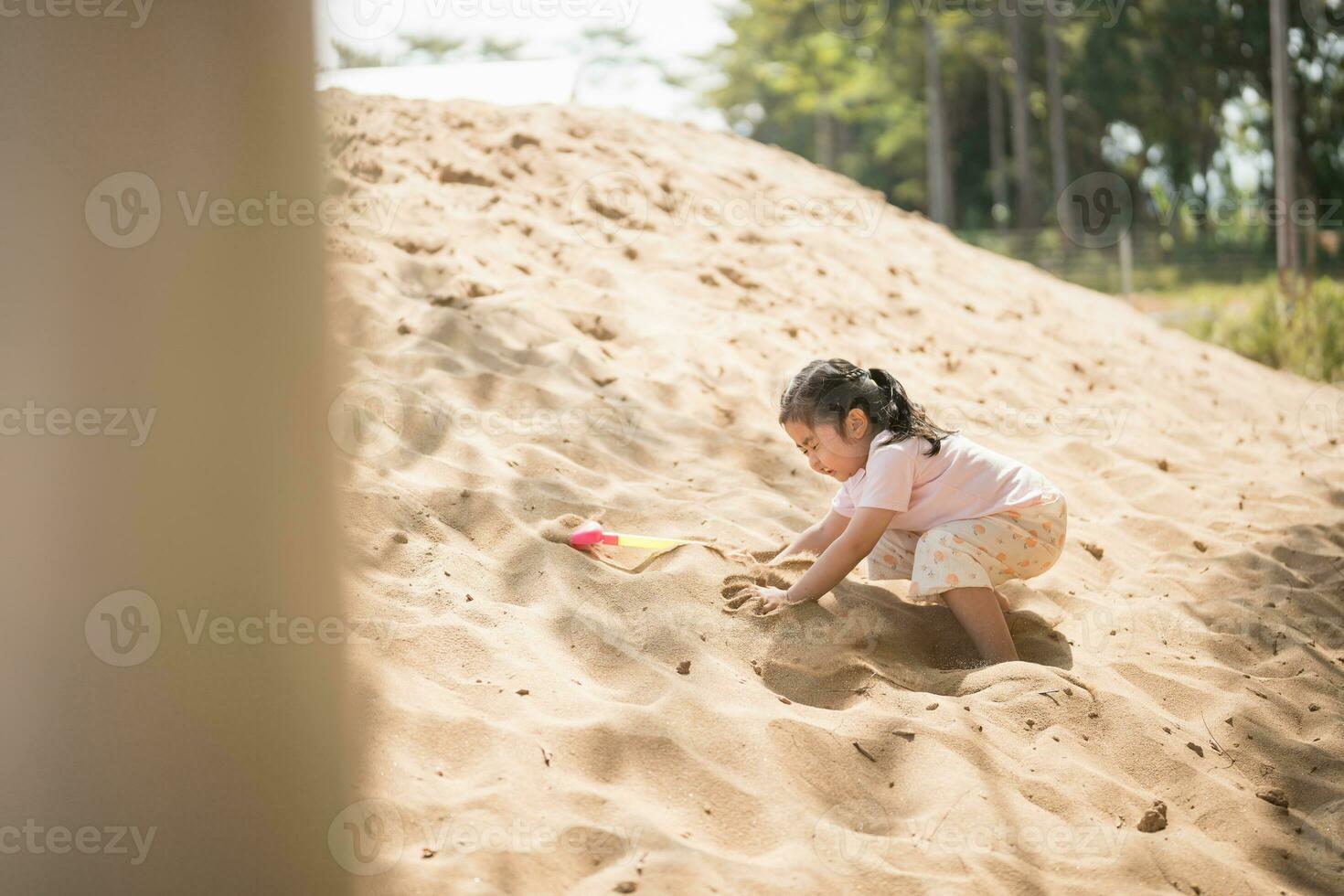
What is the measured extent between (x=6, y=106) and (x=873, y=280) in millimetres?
5453

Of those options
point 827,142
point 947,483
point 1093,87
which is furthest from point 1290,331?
point 827,142

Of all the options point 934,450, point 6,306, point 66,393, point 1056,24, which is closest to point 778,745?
point 934,450

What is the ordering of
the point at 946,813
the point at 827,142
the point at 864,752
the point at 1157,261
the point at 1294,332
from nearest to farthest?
the point at 946,813 → the point at 864,752 → the point at 1294,332 → the point at 1157,261 → the point at 827,142

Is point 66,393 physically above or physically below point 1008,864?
above

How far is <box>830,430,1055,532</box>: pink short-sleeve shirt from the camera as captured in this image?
3.14 meters

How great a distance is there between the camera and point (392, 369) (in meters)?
4.37

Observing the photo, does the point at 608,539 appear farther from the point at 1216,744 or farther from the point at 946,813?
the point at 1216,744

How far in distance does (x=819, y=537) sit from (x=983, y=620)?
556 millimetres

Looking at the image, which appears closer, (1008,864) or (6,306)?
(6,306)

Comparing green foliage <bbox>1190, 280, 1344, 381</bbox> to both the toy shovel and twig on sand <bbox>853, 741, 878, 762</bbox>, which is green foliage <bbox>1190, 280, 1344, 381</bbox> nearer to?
the toy shovel

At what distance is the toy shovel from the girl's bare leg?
0.79 metres

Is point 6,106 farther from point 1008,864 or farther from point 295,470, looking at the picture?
point 1008,864

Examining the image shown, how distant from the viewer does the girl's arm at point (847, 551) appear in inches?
120

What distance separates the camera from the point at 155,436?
2.01 meters
